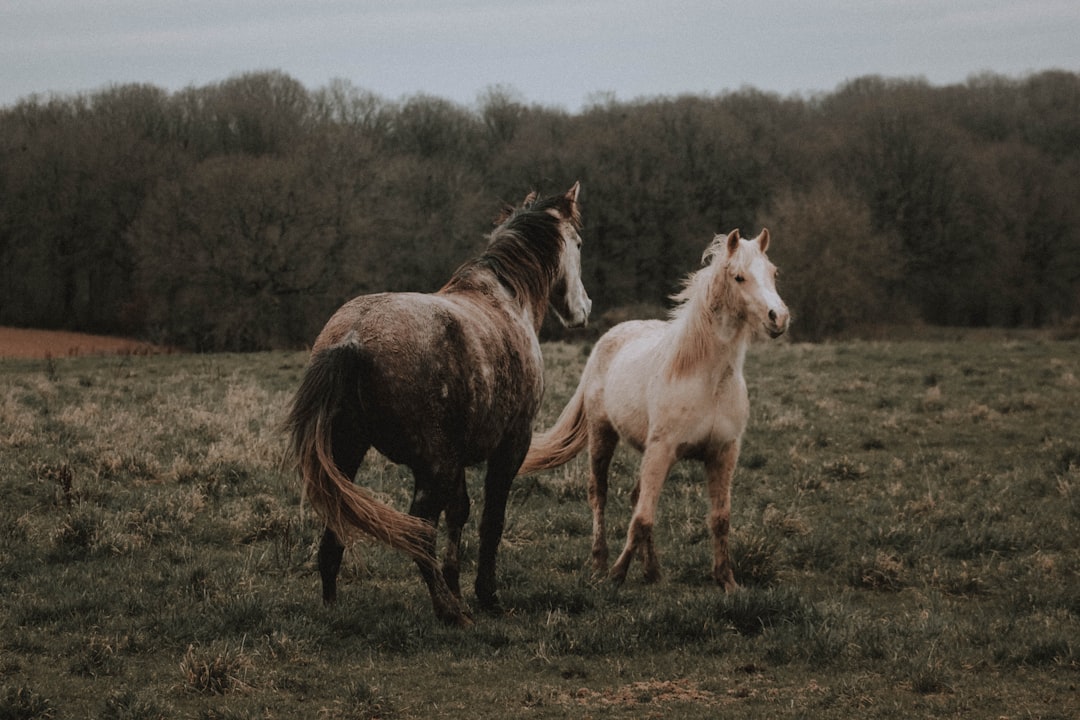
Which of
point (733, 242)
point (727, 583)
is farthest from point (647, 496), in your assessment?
point (733, 242)

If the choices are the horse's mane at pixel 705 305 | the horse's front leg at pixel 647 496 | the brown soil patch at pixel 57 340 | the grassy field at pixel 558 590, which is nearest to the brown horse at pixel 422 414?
the grassy field at pixel 558 590

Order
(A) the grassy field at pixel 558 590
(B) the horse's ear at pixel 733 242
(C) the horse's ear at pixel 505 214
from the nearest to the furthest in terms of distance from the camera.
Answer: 1. (A) the grassy field at pixel 558 590
2. (B) the horse's ear at pixel 733 242
3. (C) the horse's ear at pixel 505 214

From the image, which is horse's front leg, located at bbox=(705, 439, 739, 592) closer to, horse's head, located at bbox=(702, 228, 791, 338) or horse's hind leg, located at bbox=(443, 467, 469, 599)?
horse's head, located at bbox=(702, 228, 791, 338)

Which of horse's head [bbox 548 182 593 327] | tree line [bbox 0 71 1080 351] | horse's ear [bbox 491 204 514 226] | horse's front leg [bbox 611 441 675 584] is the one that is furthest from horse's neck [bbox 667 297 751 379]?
tree line [bbox 0 71 1080 351]

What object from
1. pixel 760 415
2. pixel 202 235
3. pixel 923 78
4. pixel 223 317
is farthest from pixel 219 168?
pixel 923 78

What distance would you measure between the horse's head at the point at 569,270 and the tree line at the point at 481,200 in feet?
98.8

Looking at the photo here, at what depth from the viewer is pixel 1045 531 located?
8.71m

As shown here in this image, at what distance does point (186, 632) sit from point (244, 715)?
1405 millimetres

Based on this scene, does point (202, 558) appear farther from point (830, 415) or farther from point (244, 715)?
point (830, 415)

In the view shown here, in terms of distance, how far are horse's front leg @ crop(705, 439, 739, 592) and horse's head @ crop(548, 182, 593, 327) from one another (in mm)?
1566

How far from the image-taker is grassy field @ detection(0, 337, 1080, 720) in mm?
4840

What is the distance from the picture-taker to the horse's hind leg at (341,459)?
5480 mm

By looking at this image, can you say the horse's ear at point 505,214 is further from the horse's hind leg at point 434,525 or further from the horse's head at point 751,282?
the horse's hind leg at point 434,525

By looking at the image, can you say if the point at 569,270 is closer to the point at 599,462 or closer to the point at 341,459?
the point at 599,462
